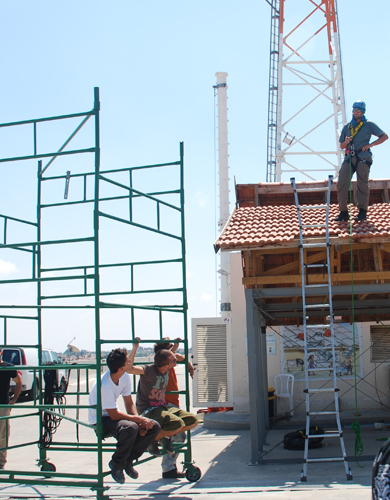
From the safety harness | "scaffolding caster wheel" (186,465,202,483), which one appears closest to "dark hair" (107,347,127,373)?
"scaffolding caster wheel" (186,465,202,483)

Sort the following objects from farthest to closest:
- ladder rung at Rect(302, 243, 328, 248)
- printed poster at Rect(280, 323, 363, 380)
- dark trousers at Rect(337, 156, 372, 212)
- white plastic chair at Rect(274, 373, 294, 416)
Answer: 1. printed poster at Rect(280, 323, 363, 380)
2. white plastic chair at Rect(274, 373, 294, 416)
3. dark trousers at Rect(337, 156, 372, 212)
4. ladder rung at Rect(302, 243, 328, 248)

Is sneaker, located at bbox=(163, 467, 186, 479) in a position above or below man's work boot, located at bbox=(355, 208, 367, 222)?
below

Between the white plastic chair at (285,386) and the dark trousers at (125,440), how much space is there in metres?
8.01

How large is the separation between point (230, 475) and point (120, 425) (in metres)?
2.66

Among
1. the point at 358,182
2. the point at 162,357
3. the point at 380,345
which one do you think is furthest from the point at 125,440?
the point at 380,345

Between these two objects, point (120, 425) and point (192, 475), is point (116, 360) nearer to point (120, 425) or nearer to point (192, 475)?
point (120, 425)

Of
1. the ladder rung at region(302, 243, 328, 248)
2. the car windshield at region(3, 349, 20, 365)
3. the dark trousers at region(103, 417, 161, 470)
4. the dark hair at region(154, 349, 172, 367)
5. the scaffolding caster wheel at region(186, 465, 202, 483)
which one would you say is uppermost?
the ladder rung at region(302, 243, 328, 248)

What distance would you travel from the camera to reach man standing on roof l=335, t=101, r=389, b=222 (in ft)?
31.2

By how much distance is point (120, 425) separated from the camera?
5.81 m

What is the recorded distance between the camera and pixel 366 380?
45.3ft

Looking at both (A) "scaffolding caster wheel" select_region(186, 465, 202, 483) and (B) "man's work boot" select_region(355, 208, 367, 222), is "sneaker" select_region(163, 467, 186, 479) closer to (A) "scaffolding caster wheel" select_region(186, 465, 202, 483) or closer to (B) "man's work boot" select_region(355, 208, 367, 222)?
(A) "scaffolding caster wheel" select_region(186, 465, 202, 483)

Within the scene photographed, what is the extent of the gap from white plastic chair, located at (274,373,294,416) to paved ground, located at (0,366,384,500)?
2.12 metres

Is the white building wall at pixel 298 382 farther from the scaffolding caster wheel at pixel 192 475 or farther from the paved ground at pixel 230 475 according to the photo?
the scaffolding caster wheel at pixel 192 475

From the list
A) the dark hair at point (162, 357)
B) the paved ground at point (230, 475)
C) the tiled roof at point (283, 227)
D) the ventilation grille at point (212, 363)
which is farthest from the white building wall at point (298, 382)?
the dark hair at point (162, 357)
